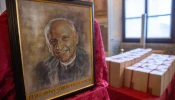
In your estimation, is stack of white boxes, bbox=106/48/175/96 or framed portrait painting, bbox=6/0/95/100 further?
stack of white boxes, bbox=106/48/175/96

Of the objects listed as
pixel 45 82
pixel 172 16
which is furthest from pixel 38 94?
pixel 172 16

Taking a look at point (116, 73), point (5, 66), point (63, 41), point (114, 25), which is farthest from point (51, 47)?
point (114, 25)

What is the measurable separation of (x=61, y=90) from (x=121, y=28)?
7.79 feet

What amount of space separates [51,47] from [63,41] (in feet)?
0.22

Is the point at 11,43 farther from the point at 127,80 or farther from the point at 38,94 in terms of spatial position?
the point at 127,80

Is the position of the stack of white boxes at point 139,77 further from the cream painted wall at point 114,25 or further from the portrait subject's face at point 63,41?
the cream painted wall at point 114,25

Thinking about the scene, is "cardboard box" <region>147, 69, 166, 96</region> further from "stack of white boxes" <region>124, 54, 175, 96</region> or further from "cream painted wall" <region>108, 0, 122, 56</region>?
"cream painted wall" <region>108, 0, 122, 56</region>

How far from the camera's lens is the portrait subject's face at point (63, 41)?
0.58 m

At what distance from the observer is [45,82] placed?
56 centimetres

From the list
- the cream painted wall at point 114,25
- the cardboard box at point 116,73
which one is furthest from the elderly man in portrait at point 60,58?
the cream painted wall at point 114,25

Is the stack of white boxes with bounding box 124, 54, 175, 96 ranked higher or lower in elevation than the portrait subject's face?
lower

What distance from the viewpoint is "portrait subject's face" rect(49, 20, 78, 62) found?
1.90ft

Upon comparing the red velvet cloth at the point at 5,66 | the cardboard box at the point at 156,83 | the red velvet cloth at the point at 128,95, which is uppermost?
the red velvet cloth at the point at 5,66

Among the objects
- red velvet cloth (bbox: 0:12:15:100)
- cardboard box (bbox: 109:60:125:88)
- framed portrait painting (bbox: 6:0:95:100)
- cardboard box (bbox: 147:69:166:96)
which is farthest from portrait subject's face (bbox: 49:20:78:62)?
cardboard box (bbox: 147:69:166:96)
